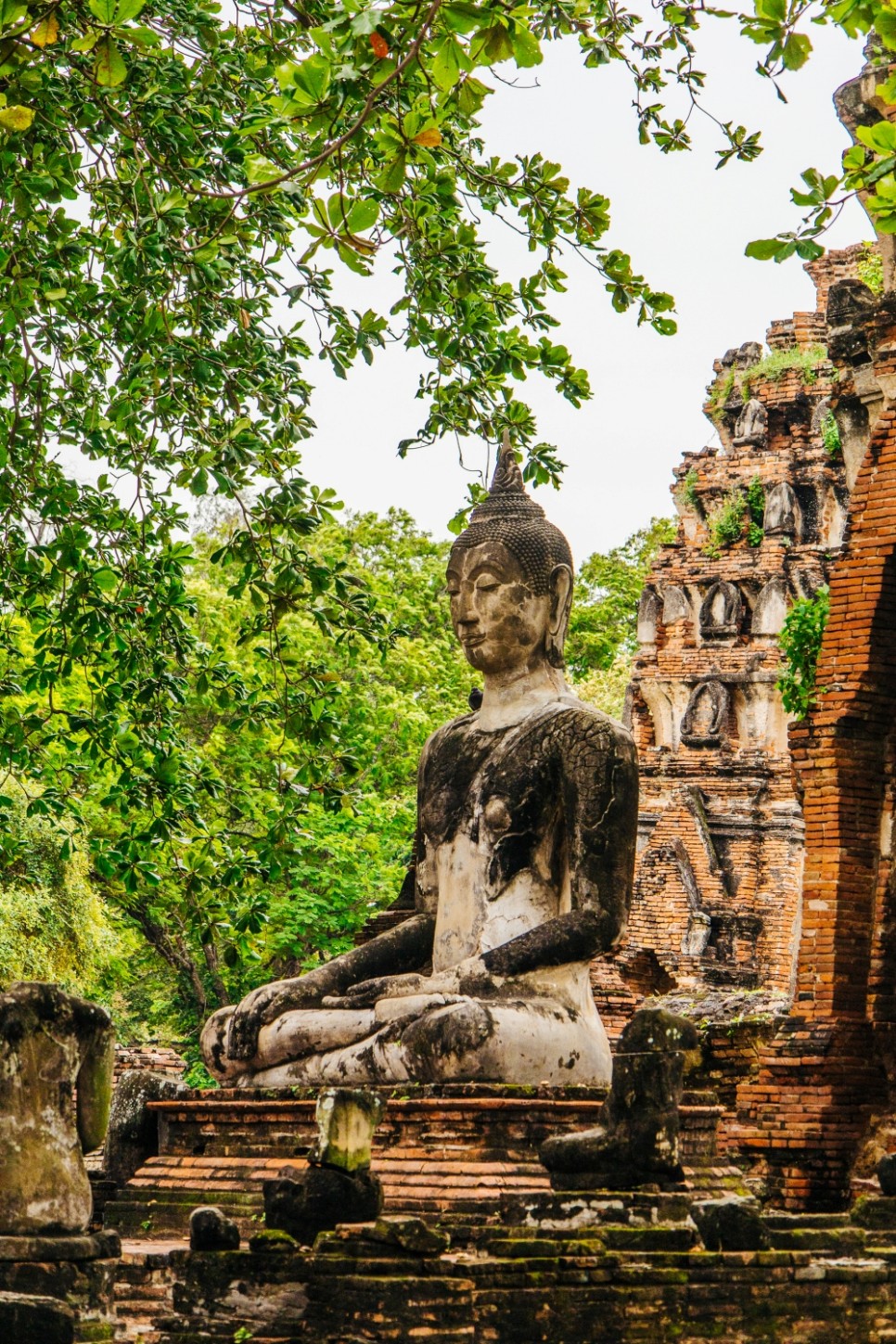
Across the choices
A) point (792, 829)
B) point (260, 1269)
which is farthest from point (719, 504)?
point (260, 1269)

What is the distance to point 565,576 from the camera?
918 cm

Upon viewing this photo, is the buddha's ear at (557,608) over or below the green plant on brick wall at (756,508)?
below

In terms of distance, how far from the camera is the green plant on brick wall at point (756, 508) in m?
28.5

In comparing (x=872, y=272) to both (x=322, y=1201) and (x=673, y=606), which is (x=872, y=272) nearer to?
(x=322, y=1201)

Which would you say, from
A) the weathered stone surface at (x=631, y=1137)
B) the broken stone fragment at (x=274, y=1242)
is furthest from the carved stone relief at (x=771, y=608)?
the broken stone fragment at (x=274, y=1242)

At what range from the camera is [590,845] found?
8.41 meters

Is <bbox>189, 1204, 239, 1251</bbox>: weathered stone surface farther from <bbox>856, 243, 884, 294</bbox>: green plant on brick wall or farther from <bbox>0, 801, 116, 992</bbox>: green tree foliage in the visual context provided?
<bbox>0, 801, 116, 992</bbox>: green tree foliage

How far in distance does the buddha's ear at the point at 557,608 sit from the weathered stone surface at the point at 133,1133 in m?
2.53

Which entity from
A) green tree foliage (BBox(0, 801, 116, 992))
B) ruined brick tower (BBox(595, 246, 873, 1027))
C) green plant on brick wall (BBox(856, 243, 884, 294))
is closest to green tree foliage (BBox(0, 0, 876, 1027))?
green plant on brick wall (BBox(856, 243, 884, 294))

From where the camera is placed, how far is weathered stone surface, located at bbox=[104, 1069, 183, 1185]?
8758mm

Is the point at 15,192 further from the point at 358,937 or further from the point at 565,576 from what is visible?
the point at 358,937

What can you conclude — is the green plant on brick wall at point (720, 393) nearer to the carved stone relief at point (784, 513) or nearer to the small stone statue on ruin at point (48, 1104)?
the carved stone relief at point (784, 513)

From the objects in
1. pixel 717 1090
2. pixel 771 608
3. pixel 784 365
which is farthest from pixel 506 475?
pixel 784 365

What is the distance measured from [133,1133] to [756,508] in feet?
69.2
